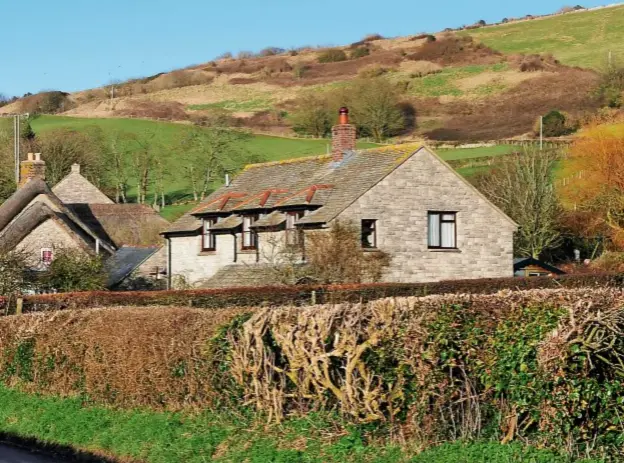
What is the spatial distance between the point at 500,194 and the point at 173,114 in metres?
61.8

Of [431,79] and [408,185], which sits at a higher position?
[431,79]

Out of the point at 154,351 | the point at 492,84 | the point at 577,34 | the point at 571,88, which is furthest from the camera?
the point at 577,34

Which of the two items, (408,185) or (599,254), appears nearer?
(408,185)

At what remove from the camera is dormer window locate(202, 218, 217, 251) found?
47.1m

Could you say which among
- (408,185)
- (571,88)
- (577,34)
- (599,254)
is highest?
(577,34)

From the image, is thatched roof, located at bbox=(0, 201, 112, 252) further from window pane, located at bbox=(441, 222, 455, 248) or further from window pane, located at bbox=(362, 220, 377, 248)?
window pane, located at bbox=(441, 222, 455, 248)

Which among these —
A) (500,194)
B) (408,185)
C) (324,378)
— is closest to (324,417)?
(324,378)

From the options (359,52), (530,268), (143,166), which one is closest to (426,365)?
(530,268)

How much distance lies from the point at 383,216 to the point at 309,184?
4.25m

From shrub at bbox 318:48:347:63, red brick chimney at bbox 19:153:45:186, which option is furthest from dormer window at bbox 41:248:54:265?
shrub at bbox 318:48:347:63

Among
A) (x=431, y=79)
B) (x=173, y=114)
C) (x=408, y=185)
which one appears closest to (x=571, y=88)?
(x=431, y=79)

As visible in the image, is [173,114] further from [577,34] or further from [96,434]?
[96,434]

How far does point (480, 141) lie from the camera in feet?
307

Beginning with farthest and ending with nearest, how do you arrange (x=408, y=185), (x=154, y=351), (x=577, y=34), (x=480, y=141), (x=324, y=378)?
(x=577, y=34), (x=480, y=141), (x=408, y=185), (x=154, y=351), (x=324, y=378)
